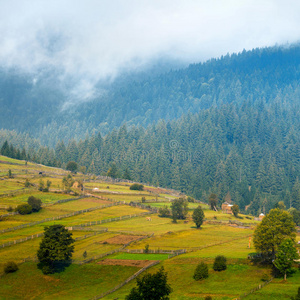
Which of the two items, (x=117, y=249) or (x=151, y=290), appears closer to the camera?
(x=151, y=290)

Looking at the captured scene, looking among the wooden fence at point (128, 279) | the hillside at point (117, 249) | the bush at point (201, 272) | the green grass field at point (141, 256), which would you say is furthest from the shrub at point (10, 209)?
the bush at point (201, 272)

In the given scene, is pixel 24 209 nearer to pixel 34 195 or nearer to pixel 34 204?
pixel 34 204

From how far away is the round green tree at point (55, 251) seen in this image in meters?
80.8

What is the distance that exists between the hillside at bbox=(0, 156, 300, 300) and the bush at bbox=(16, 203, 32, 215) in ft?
6.45

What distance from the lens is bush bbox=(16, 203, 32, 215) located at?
11600 cm

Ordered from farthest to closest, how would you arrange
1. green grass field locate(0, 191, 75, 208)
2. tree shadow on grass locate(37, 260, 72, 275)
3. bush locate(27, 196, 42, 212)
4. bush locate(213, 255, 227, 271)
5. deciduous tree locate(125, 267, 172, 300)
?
green grass field locate(0, 191, 75, 208), bush locate(27, 196, 42, 212), tree shadow on grass locate(37, 260, 72, 275), bush locate(213, 255, 227, 271), deciduous tree locate(125, 267, 172, 300)

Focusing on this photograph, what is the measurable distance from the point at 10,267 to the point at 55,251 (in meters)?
8.95

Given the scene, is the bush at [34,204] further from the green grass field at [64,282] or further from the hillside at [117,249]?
the green grass field at [64,282]

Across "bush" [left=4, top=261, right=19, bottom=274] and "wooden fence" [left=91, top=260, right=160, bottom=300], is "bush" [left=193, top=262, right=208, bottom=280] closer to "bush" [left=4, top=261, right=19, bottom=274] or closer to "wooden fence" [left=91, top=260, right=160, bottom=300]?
"wooden fence" [left=91, top=260, right=160, bottom=300]

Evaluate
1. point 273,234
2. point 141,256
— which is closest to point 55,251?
Result: point 141,256

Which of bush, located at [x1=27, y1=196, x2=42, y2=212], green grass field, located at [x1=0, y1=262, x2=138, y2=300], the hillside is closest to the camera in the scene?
the hillside

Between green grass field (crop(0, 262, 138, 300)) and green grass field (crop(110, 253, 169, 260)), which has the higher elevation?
green grass field (crop(110, 253, 169, 260))

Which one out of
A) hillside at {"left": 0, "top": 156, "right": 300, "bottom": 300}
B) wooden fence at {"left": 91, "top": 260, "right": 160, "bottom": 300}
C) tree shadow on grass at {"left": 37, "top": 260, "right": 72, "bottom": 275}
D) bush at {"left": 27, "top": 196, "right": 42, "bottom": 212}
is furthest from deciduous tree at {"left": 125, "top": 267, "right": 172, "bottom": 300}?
bush at {"left": 27, "top": 196, "right": 42, "bottom": 212}

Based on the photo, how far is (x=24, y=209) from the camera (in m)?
116
